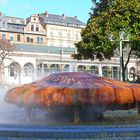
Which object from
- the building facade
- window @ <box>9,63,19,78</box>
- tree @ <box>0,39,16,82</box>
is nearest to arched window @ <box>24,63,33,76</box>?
the building facade

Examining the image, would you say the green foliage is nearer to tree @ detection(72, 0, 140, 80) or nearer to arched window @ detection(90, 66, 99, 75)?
tree @ detection(72, 0, 140, 80)

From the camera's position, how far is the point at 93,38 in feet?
115

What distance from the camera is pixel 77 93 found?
465 inches

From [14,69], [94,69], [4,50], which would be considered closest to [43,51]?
[14,69]

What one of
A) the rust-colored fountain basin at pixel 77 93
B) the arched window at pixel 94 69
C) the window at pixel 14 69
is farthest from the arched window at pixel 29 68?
the rust-colored fountain basin at pixel 77 93

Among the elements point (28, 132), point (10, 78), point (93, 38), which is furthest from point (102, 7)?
point (10, 78)

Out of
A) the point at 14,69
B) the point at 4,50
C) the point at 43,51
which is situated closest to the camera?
the point at 4,50

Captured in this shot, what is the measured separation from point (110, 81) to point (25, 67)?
5834cm

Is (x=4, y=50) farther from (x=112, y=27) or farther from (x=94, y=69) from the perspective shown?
(x=112, y=27)

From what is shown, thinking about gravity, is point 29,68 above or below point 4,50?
below

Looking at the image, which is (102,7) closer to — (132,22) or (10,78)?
(132,22)

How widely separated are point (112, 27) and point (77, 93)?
22717 mm

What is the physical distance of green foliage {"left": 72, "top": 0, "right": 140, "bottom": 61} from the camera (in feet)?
110

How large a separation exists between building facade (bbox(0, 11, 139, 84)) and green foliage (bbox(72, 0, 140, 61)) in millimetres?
19812
